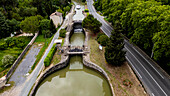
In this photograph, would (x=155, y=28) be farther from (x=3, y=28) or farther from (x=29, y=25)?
(x=3, y=28)

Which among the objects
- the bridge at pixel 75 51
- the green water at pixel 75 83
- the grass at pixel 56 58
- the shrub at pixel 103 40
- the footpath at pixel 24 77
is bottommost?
the green water at pixel 75 83

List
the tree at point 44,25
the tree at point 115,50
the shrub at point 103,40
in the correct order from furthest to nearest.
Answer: the tree at point 44,25, the shrub at point 103,40, the tree at point 115,50

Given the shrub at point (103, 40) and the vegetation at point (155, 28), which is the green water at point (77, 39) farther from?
the vegetation at point (155, 28)

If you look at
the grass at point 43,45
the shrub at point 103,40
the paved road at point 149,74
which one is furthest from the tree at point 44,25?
the paved road at point 149,74

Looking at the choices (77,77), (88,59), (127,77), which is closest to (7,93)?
(77,77)

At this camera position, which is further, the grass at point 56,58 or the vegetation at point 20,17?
the vegetation at point 20,17

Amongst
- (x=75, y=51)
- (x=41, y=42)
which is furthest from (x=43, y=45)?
(x=75, y=51)

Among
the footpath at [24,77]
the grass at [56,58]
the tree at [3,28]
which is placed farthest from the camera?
the tree at [3,28]

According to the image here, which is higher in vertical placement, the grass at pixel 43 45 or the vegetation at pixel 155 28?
the vegetation at pixel 155 28

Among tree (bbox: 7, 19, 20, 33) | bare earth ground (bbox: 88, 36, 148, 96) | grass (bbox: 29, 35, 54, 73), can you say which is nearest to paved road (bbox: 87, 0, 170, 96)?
bare earth ground (bbox: 88, 36, 148, 96)

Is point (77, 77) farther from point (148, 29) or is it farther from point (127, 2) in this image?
point (127, 2)
